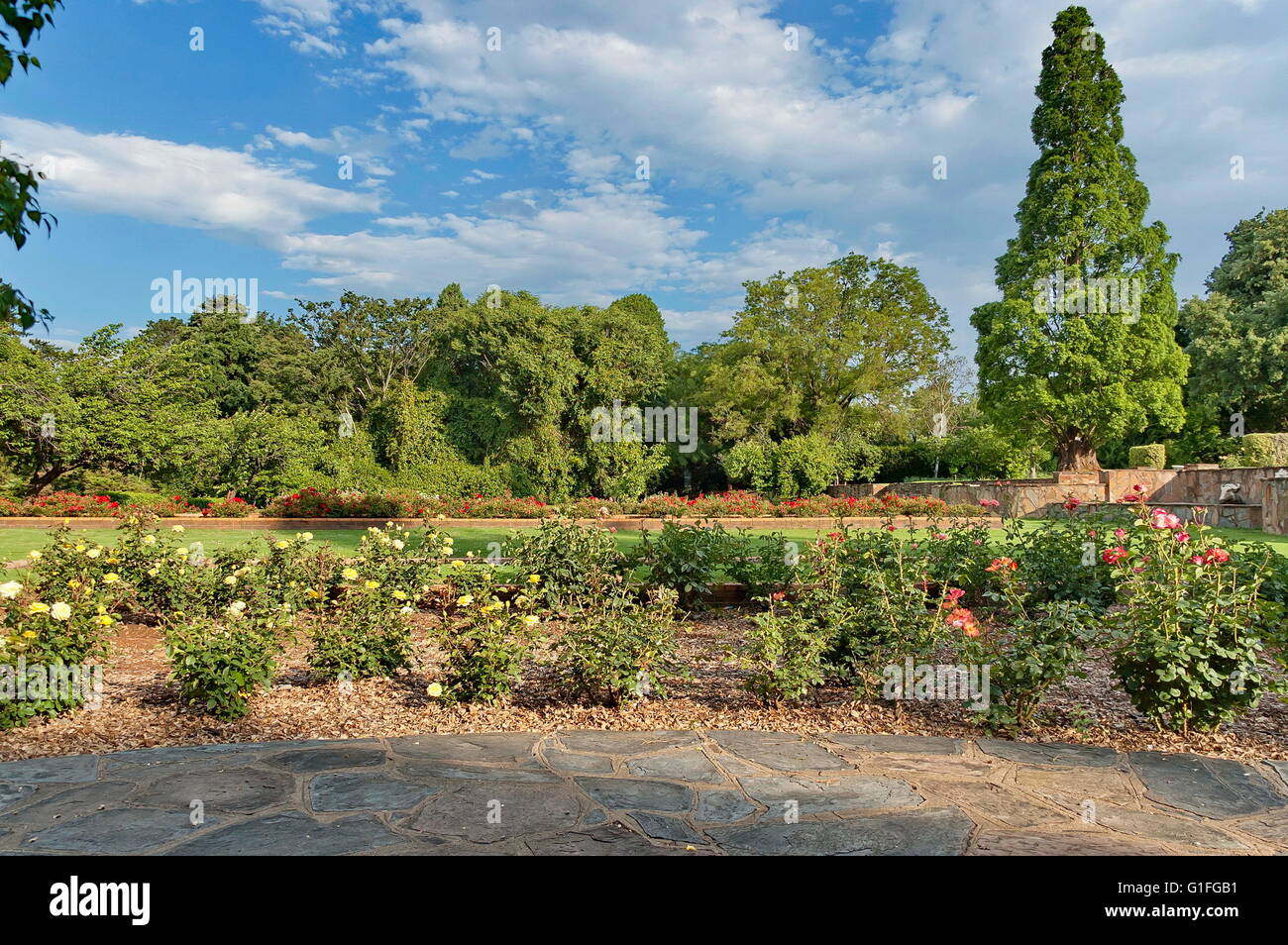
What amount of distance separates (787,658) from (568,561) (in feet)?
9.47

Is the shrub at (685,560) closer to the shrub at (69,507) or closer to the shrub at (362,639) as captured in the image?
the shrub at (362,639)

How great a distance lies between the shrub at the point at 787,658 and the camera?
4082mm

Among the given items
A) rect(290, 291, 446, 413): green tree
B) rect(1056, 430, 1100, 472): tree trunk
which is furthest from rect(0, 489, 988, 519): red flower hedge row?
rect(290, 291, 446, 413): green tree

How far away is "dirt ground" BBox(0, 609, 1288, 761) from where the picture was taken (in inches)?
143

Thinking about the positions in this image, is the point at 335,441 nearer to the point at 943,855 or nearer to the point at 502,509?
the point at 502,509

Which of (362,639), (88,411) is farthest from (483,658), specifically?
(88,411)

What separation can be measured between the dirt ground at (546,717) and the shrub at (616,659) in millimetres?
100

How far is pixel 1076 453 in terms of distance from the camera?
20.4 meters

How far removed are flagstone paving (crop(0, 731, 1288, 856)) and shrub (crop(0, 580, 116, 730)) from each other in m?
0.62

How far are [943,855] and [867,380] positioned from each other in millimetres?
21540
